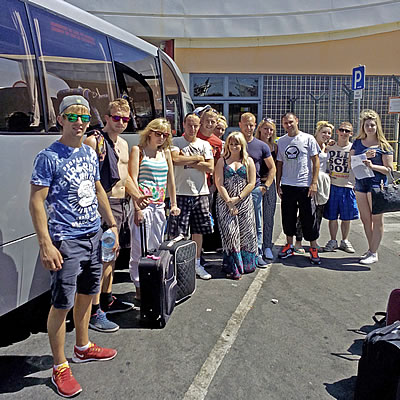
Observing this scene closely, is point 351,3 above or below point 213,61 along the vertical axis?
above

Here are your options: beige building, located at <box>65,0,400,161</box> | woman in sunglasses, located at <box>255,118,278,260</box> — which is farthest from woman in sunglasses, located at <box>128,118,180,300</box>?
beige building, located at <box>65,0,400,161</box>

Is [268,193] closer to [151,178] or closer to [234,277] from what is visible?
[234,277]

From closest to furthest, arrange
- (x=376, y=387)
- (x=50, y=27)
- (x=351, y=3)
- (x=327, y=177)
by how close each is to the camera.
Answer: (x=376, y=387)
(x=50, y=27)
(x=327, y=177)
(x=351, y=3)

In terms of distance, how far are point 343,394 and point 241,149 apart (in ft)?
9.26

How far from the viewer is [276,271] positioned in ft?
17.3

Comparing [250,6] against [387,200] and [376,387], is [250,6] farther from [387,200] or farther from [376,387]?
[376,387]

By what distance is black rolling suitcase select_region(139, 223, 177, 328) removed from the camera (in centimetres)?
358

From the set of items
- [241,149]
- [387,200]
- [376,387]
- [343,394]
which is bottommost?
[343,394]

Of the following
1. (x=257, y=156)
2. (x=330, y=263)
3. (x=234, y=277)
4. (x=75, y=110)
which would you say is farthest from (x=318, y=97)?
(x=75, y=110)

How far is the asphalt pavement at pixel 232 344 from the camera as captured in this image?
2861 millimetres

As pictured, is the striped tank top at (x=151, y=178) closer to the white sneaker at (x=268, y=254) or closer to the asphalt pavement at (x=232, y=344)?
the asphalt pavement at (x=232, y=344)

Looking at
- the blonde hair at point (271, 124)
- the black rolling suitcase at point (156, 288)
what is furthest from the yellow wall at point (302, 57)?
the black rolling suitcase at point (156, 288)

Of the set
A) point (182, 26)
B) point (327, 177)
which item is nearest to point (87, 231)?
point (327, 177)

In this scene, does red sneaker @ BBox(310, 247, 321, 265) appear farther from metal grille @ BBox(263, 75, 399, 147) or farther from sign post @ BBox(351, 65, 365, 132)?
metal grille @ BBox(263, 75, 399, 147)
